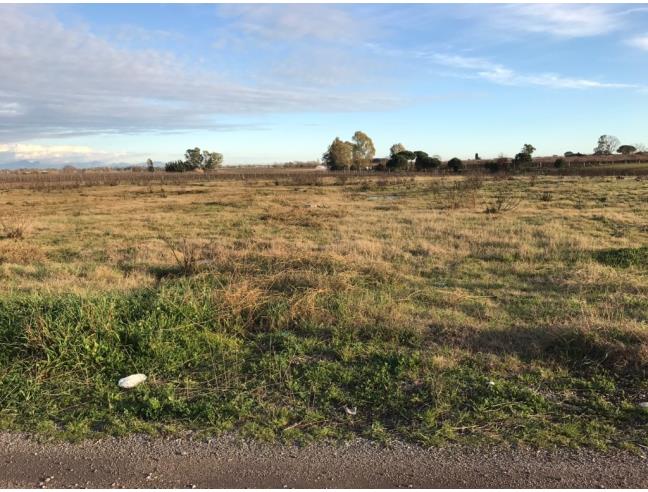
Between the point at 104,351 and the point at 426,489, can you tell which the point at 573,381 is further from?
the point at 104,351

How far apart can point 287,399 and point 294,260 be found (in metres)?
4.73

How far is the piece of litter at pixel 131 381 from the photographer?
413 centimetres

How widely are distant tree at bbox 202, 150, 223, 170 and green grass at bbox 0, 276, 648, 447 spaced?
389 feet

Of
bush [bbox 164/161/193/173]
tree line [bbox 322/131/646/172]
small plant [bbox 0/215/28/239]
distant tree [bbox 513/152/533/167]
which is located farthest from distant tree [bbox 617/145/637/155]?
small plant [bbox 0/215/28/239]

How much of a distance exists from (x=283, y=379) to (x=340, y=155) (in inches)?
3715

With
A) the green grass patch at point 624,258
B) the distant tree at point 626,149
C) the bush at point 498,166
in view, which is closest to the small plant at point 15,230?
the green grass patch at point 624,258

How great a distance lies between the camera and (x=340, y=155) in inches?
3809

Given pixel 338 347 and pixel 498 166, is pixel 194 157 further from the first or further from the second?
pixel 338 347

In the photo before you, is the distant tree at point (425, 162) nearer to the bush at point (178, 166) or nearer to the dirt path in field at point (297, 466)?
the bush at point (178, 166)

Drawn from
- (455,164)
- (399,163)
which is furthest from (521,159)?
(399,163)

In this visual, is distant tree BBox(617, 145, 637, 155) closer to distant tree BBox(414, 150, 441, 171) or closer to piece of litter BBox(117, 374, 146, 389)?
distant tree BBox(414, 150, 441, 171)

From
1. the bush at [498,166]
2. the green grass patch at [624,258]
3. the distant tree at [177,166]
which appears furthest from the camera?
the distant tree at [177,166]

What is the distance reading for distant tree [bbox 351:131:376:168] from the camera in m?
103

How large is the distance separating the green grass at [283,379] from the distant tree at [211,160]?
11855cm
